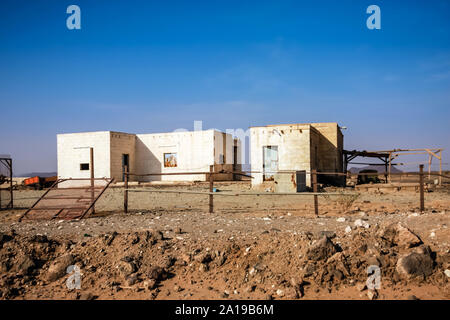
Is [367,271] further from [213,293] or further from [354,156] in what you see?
[354,156]

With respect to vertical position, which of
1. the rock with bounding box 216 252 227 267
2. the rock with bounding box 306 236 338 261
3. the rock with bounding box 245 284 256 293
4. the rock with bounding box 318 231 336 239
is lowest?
the rock with bounding box 245 284 256 293

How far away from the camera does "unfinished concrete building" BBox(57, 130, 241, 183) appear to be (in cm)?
2370

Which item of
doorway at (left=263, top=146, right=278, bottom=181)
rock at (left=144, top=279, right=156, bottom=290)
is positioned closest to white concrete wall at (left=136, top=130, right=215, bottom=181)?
doorway at (left=263, top=146, right=278, bottom=181)

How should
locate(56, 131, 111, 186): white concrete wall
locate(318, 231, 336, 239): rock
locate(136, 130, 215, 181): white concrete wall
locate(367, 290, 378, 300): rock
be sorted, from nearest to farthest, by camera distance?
locate(367, 290, 378, 300): rock
locate(318, 231, 336, 239): rock
locate(56, 131, 111, 186): white concrete wall
locate(136, 130, 215, 181): white concrete wall

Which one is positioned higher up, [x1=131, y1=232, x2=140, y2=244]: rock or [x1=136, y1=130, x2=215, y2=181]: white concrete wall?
[x1=136, y1=130, x2=215, y2=181]: white concrete wall

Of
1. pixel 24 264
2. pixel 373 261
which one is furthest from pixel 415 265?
pixel 24 264

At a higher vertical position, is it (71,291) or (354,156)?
(354,156)

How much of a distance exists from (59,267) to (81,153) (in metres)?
21.1

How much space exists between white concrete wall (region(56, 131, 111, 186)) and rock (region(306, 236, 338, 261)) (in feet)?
69.8

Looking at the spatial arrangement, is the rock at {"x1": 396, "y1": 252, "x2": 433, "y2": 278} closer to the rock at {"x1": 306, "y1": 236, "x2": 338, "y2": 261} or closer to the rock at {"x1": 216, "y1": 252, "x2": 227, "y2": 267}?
the rock at {"x1": 306, "y1": 236, "x2": 338, "y2": 261}
